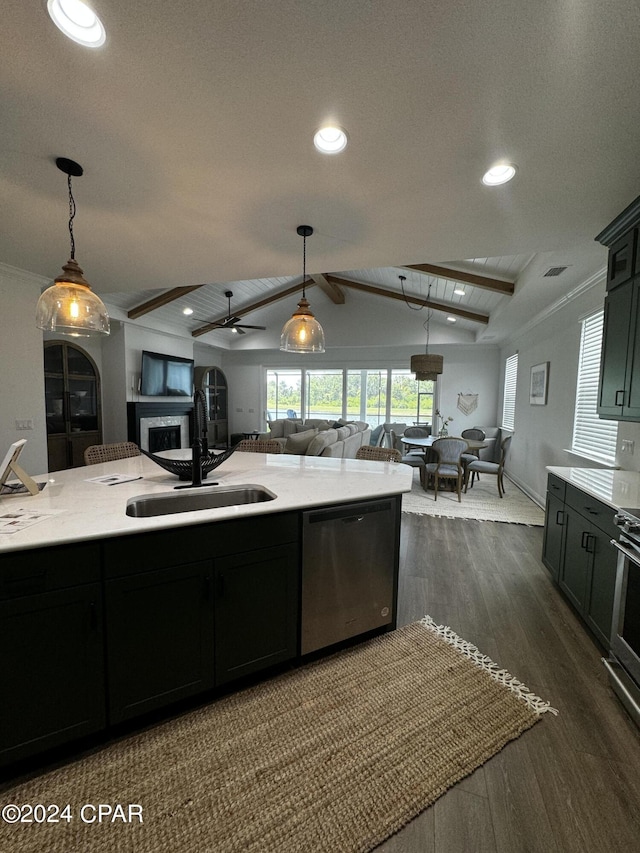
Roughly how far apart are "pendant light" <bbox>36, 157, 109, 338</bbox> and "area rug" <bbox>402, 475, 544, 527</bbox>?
3391mm

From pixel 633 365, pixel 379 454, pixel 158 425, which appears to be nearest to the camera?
pixel 633 365

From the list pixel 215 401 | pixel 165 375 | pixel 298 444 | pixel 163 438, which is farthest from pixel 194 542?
pixel 215 401

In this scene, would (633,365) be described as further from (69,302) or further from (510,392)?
(510,392)

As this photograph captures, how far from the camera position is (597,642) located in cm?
214

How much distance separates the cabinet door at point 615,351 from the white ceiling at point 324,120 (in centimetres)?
56

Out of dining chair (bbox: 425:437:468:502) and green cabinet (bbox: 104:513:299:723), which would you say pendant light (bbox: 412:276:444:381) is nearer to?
dining chair (bbox: 425:437:468:502)

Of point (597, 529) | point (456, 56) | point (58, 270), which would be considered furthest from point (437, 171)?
point (58, 270)

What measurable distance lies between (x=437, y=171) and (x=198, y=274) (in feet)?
8.90

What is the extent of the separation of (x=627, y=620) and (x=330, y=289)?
22.3 ft

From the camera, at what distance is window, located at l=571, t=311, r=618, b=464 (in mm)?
3297

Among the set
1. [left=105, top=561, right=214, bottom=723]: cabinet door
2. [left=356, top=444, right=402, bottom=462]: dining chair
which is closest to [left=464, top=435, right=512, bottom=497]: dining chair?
[left=356, top=444, right=402, bottom=462]: dining chair

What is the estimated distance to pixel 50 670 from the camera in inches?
52.4

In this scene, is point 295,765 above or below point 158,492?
below

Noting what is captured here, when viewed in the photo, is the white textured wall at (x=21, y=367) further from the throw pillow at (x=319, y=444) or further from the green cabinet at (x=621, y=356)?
the green cabinet at (x=621, y=356)
